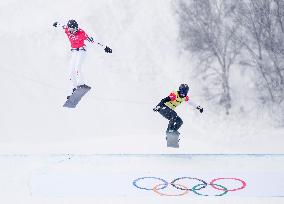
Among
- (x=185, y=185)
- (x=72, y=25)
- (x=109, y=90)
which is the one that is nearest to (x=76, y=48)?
(x=72, y=25)

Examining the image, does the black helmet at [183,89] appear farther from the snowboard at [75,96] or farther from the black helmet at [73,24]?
the black helmet at [73,24]

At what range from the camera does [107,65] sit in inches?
1005

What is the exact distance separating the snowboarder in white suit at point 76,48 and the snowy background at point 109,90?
2.58m

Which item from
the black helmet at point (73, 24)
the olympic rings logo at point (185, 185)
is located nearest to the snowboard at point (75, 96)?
the black helmet at point (73, 24)

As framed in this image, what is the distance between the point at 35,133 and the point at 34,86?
110 inches

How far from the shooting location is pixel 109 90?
22.4 metres

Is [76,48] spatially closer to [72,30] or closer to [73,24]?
[72,30]

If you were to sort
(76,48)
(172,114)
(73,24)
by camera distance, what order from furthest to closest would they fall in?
1. (172,114)
2. (76,48)
3. (73,24)

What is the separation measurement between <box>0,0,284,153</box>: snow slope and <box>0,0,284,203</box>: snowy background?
53 millimetres

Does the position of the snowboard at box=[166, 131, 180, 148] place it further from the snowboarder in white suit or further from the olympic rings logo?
the snowboarder in white suit

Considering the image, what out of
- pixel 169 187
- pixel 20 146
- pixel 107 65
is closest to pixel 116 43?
pixel 107 65

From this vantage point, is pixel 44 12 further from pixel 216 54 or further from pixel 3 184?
pixel 3 184

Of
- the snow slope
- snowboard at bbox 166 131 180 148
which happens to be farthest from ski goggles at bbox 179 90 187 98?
the snow slope

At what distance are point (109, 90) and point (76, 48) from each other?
41.4ft
